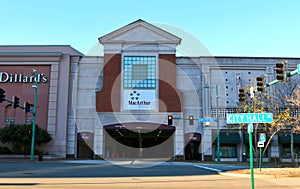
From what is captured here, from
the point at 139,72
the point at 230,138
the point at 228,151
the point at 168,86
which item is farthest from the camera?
the point at 139,72

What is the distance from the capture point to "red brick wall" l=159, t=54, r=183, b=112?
1807 inches

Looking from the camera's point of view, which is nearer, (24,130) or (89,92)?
(24,130)

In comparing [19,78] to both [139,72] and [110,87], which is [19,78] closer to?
[110,87]

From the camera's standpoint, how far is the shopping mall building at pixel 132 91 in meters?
45.3

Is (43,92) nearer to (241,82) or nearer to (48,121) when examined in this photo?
(48,121)

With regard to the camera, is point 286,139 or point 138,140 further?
point 138,140

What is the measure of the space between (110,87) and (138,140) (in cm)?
1768

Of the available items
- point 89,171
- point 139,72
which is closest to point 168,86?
point 139,72

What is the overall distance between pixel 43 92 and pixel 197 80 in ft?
70.8

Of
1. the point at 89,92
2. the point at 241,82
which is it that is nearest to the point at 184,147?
the point at 241,82

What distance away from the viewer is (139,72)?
46875 mm

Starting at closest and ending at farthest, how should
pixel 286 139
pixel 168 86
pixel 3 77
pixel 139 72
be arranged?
1. pixel 286 139
2. pixel 168 86
3. pixel 139 72
4. pixel 3 77

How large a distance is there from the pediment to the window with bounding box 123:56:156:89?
2426mm

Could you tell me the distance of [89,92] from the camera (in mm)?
46969
